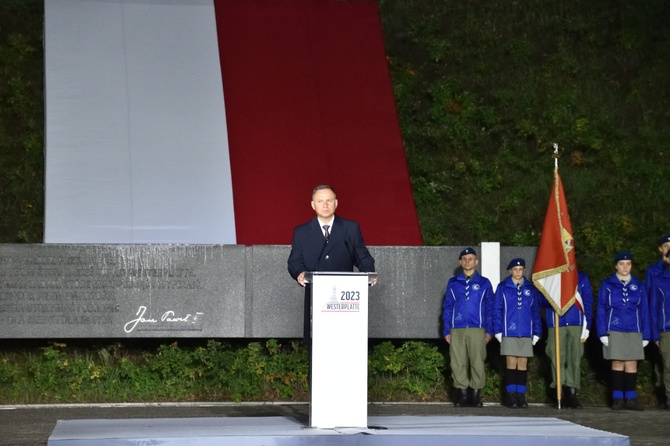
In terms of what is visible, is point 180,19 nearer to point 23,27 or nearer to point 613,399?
point 23,27

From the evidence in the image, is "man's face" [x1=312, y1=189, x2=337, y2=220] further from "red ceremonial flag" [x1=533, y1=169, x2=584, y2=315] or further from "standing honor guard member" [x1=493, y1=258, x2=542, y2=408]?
"red ceremonial flag" [x1=533, y1=169, x2=584, y2=315]

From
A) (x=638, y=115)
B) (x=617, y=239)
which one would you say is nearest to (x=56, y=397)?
(x=617, y=239)

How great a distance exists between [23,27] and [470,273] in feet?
25.6

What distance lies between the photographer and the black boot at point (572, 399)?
36.0 feet

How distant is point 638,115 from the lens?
15.5 meters

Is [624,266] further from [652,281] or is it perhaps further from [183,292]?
[183,292]

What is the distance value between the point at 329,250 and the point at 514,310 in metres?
3.47

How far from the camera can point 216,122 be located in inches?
545

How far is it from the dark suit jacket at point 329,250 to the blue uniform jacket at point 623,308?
379 cm

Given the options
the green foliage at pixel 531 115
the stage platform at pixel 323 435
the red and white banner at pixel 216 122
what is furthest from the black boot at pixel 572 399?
the stage platform at pixel 323 435

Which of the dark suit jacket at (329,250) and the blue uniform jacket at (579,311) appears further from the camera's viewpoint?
the blue uniform jacket at (579,311)

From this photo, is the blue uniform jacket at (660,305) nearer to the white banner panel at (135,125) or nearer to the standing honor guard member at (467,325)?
the standing honor guard member at (467,325)

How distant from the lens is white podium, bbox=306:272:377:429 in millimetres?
7461

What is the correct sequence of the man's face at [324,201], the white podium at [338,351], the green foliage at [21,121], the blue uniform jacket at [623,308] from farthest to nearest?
the green foliage at [21,121] < the blue uniform jacket at [623,308] < the man's face at [324,201] < the white podium at [338,351]
